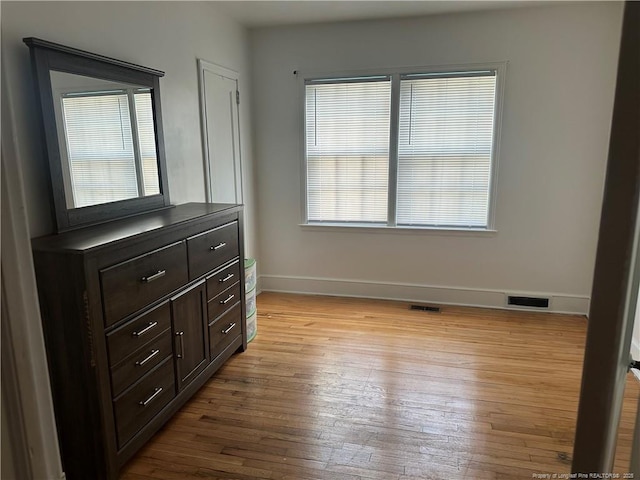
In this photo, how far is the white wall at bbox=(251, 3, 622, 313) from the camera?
11.4ft

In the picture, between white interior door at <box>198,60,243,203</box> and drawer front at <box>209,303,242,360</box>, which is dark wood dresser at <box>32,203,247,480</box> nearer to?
drawer front at <box>209,303,242,360</box>

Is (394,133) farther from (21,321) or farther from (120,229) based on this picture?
(21,321)

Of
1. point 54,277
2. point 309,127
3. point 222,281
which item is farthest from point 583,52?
point 54,277

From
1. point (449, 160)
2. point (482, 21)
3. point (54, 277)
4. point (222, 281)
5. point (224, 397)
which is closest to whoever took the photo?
point (54, 277)

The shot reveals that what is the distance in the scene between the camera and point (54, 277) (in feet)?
5.32

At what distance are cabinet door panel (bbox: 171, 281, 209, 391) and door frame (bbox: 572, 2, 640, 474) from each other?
1.84 meters

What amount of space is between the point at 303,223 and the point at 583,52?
276 centimetres

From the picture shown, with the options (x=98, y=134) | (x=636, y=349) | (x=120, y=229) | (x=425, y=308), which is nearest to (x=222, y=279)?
(x=120, y=229)

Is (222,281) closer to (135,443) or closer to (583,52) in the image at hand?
(135,443)

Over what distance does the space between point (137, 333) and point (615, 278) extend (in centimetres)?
181

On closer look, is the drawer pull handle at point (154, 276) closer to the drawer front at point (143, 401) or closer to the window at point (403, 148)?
the drawer front at point (143, 401)

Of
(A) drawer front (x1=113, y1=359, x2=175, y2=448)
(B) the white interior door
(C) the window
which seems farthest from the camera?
(C) the window

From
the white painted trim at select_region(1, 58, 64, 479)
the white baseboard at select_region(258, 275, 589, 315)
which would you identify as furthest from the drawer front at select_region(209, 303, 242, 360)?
the white painted trim at select_region(1, 58, 64, 479)

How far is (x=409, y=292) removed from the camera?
13.6 ft
